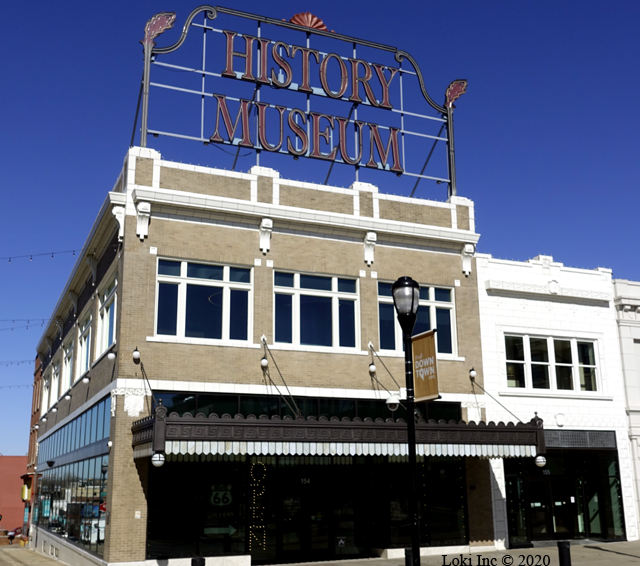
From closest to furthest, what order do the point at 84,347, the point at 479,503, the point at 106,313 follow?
the point at 479,503, the point at 106,313, the point at 84,347

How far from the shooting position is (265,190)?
859 inches

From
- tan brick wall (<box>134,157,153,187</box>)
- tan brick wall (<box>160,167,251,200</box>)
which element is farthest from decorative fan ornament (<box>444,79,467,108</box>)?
tan brick wall (<box>134,157,153,187</box>)

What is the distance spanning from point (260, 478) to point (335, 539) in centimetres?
296

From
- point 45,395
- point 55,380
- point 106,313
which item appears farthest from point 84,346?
point 45,395

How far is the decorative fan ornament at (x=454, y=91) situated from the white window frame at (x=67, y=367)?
726 inches

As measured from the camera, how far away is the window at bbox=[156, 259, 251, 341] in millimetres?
20109

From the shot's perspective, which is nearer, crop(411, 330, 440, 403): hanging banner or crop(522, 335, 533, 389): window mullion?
crop(411, 330, 440, 403): hanging banner

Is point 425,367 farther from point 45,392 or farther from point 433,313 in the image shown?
point 45,392

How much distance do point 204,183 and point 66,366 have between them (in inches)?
631

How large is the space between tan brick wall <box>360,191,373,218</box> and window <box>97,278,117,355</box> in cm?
789

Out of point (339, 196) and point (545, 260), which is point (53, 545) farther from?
point (545, 260)

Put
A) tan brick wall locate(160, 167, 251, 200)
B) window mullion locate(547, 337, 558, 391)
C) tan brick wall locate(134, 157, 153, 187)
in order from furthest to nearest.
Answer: window mullion locate(547, 337, 558, 391) → tan brick wall locate(160, 167, 251, 200) → tan brick wall locate(134, 157, 153, 187)

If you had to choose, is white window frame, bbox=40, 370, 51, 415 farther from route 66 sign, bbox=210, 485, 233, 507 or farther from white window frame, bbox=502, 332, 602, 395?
white window frame, bbox=502, 332, 602, 395

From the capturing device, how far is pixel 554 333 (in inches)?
995
